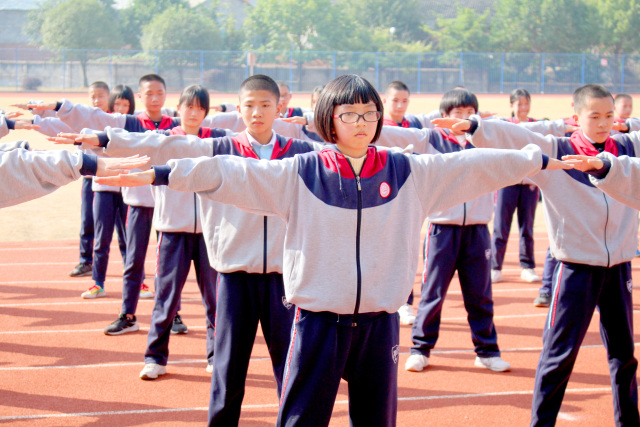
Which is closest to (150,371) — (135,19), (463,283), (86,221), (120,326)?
(120,326)

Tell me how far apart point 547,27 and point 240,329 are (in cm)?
4938

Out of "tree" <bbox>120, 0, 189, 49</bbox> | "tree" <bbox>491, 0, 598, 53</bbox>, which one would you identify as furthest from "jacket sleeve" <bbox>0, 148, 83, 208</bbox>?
"tree" <bbox>120, 0, 189, 49</bbox>

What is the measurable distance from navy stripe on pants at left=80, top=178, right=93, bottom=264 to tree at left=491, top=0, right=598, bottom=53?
44.9 meters

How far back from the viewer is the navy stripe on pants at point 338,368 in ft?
9.22

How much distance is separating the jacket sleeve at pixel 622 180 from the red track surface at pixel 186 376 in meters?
1.74

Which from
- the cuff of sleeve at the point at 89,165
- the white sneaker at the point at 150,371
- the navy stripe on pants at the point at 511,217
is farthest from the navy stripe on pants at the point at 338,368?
the navy stripe on pants at the point at 511,217

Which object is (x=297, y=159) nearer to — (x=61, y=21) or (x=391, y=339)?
(x=391, y=339)

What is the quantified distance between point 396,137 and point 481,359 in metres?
1.80

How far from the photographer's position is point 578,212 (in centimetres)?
384

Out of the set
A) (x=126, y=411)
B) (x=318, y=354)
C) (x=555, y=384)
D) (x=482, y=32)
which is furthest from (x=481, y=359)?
(x=482, y=32)

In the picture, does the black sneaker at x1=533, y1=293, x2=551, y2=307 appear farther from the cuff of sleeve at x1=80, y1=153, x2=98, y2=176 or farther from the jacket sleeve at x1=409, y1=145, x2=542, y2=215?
the cuff of sleeve at x1=80, y1=153, x2=98, y2=176

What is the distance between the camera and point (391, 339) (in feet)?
9.57

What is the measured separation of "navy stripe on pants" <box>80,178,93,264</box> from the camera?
833 centimetres

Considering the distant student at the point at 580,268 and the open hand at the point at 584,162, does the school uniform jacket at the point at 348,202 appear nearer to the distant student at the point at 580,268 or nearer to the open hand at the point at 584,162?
the open hand at the point at 584,162
